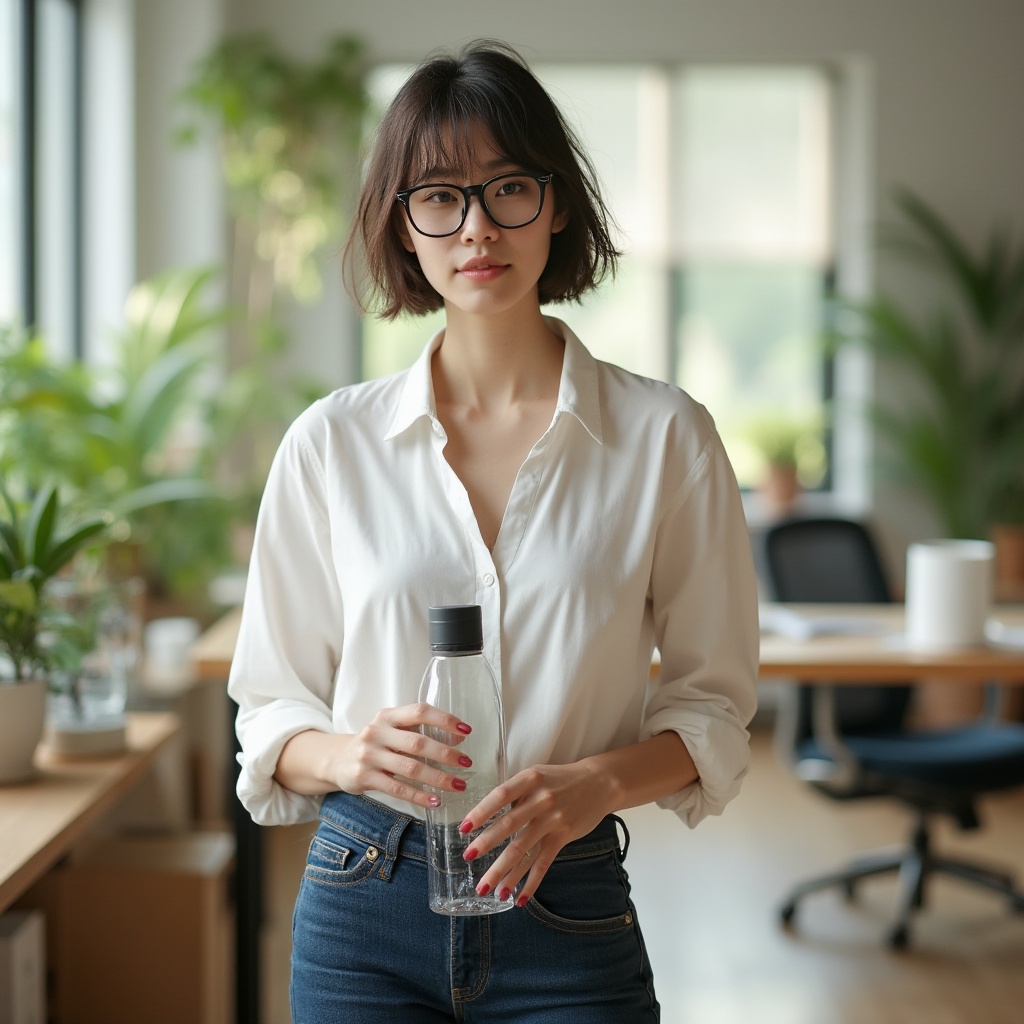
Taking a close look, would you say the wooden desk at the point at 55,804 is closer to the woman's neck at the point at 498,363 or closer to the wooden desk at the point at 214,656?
the wooden desk at the point at 214,656

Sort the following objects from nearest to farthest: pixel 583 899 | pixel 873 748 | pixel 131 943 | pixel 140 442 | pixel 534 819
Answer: pixel 534 819 < pixel 583 899 < pixel 131 943 < pixel 873 748 < pixel 140 442

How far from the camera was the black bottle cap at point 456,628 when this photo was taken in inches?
43.6

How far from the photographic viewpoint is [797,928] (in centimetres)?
343

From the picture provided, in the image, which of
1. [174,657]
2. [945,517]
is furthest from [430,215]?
[945,517]

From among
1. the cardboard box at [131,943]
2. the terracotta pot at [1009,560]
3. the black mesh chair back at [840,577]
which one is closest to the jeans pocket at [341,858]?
the cardboard box at [131,943]

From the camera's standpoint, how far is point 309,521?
1.34 metres

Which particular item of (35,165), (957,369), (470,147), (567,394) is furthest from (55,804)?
(957,369)

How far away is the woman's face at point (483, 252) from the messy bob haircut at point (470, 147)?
0.01m

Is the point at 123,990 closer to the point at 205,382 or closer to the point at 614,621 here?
the point at 614,621

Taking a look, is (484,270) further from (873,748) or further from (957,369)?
(957,369)

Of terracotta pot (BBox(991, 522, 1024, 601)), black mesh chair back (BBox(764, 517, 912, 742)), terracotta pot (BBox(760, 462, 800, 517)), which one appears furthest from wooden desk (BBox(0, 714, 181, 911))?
terracotta pot (BBox(991, 522, 1024, 601))

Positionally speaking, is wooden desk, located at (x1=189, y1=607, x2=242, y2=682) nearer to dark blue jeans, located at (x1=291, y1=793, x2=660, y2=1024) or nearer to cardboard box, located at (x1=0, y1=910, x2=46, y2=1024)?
cardboard box, located at (x1=0, y1=910, x2=46, y2=1024)

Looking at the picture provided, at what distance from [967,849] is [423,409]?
3.43 m

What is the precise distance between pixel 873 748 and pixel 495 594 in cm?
243
